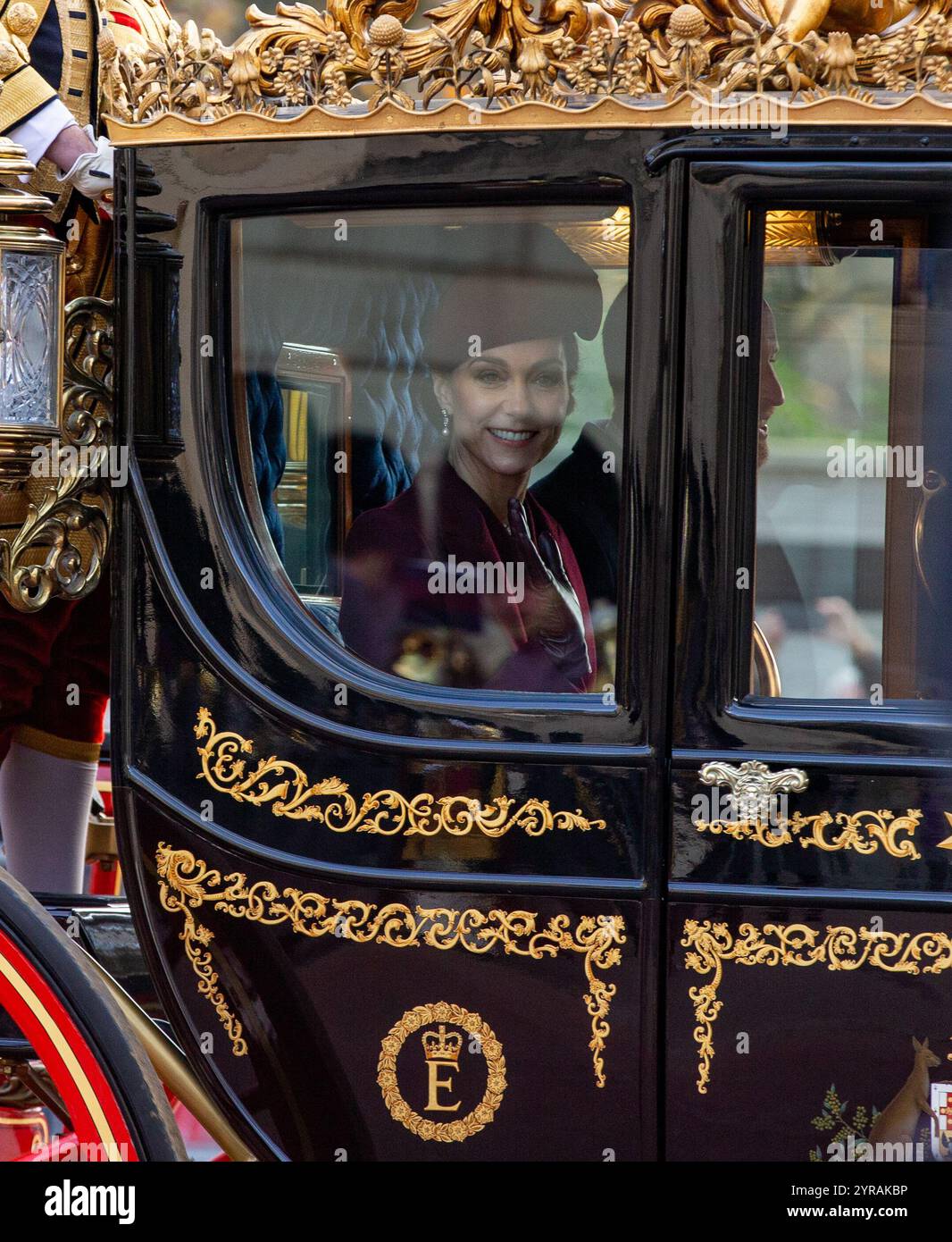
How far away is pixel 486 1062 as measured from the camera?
1.82 metres

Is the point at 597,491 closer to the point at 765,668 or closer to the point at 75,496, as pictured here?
the point at 765,668

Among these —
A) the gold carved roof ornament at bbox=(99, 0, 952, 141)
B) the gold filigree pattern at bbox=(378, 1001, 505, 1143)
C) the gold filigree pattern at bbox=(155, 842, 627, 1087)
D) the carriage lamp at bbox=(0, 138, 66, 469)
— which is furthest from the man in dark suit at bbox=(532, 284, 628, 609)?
the carriage lamp at bbox=(0, 138, 66, 469)

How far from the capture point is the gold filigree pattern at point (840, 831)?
5.67 ft

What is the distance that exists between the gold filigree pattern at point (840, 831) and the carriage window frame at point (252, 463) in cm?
21

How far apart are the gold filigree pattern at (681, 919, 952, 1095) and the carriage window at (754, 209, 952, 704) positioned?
1.00 feet

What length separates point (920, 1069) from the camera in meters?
1.75

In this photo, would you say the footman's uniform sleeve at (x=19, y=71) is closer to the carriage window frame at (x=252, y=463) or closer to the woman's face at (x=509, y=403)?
the carriage window frame at (x=252, y=463)

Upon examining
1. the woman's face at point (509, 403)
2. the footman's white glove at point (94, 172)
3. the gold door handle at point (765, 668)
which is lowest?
the gold door handle at point (765, 668)

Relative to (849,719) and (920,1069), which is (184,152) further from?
(920,1069)

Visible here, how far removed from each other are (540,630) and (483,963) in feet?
1.48

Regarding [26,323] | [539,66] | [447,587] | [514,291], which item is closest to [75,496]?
[26,323]

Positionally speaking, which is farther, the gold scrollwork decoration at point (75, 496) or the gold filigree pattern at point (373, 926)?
the gold scrollwork decoration at point (75, 496)

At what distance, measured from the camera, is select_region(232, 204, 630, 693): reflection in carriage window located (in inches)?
70.2

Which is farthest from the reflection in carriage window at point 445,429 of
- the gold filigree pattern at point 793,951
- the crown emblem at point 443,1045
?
the crown emblem at point 443,1045
